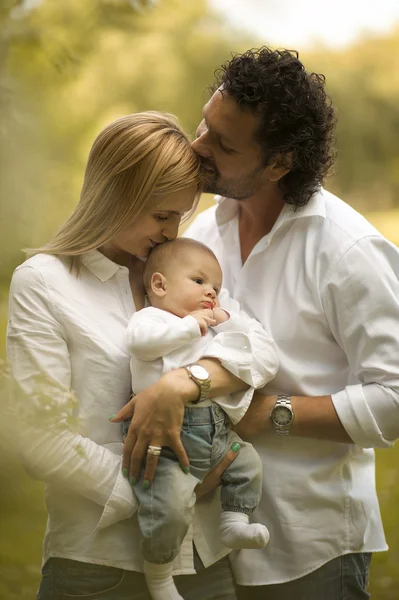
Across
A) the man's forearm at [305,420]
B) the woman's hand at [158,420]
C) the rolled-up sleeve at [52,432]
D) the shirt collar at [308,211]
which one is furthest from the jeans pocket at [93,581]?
the shirt collar at [308,211]

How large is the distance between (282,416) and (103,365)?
0.42 meters

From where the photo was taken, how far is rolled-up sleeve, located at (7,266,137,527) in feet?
4.98

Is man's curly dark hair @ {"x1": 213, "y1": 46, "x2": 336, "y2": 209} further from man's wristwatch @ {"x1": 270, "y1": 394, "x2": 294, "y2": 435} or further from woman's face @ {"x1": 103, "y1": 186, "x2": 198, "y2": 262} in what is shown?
man's wristwatch @ {"x1": 270, "y1": 394, "x2": 294, "y2": 435}

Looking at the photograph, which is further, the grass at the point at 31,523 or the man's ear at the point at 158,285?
the man's ear at the point at 158,285

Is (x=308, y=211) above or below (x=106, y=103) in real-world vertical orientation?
below

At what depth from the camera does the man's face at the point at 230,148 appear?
72.6 inches

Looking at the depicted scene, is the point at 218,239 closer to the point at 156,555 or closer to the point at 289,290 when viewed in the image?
the point at 289,290

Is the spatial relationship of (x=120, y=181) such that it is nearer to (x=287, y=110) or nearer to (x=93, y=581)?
(x=287, y=110)

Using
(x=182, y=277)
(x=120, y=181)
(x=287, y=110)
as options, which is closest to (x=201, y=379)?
(x=182, y=277)

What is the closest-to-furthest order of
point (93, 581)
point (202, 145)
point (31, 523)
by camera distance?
point (93, 581) → point (31, 523) → point (202, 145)

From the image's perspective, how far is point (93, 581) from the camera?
161cm

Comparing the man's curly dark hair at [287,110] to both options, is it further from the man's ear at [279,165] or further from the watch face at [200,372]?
the watch face at [200,372]

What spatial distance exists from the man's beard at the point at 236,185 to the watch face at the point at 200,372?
0.50 meters

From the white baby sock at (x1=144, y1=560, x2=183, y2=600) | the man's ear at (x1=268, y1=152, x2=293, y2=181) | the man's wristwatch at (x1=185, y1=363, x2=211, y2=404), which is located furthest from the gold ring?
the man's ear at (x1=268, y1=152, x2=293, y2=181)
